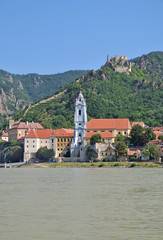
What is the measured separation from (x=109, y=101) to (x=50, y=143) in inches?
1950

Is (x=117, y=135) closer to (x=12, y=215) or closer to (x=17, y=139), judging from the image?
(x=17, y=139)

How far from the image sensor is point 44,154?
106 meters

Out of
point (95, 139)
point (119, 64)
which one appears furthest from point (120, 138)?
point (119, 64)

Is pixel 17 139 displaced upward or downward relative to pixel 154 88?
downward

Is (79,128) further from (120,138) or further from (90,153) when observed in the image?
(90,153)

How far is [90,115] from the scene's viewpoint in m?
145

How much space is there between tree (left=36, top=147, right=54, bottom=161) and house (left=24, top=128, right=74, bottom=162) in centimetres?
240

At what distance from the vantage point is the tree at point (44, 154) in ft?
348

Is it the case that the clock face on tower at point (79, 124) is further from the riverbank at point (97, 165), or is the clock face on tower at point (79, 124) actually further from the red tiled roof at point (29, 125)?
Answer: the red tiled roof at point (29, 125)

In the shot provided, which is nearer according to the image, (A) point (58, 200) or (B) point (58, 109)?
(A) point (58, 200)

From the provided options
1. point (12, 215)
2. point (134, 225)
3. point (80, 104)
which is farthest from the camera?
point (80, 104)

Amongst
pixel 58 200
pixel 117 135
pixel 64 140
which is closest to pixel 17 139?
pixel 64 140

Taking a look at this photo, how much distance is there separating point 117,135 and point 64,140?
14109mm

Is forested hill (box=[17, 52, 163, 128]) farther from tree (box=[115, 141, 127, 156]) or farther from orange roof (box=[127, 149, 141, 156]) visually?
tree (box=[115, 141, 127, 156])
